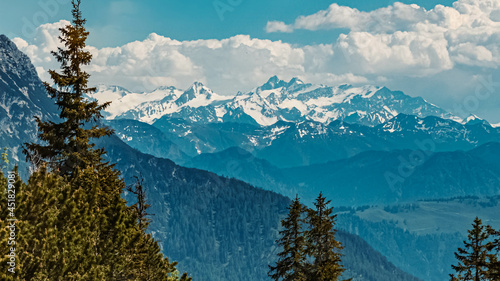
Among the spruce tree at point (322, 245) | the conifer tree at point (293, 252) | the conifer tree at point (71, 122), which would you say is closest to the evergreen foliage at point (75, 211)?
the conifer tree at point (71, 122)

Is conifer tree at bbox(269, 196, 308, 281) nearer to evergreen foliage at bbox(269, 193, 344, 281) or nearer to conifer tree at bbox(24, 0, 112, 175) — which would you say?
evergreen foliage at bbox(269, 193, 344, 281)

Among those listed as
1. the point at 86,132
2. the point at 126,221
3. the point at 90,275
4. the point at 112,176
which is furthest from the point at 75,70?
the point at 90,275

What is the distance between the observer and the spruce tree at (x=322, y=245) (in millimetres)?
43750

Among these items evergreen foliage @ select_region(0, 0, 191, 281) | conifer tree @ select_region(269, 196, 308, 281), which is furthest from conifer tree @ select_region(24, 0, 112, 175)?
conifer tree @ select_region(269, 196, 308, 281)

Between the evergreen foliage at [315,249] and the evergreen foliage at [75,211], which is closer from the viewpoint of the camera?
the evergreen foliage at [75,211]

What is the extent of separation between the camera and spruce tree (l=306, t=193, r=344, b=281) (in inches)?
1722

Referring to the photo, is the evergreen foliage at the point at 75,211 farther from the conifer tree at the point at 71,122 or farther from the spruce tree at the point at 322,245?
the spruce tree at the point at 322,245

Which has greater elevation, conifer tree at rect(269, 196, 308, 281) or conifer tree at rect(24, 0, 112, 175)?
conifer tree at rect(24, 0, 112, 175)

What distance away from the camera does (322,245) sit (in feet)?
148

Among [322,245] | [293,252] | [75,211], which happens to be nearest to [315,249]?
[322,245]

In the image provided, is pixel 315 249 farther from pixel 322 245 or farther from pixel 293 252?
pixel 293 252

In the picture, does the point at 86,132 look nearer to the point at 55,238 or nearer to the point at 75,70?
the point at 75,70

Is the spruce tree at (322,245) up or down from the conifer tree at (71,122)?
down

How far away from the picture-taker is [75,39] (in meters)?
45.2
